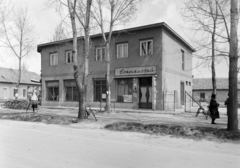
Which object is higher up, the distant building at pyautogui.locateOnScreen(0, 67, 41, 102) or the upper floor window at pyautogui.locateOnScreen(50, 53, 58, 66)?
the upper floor window at pyautogui.locateOnScreen(50, 53, 58, 66)

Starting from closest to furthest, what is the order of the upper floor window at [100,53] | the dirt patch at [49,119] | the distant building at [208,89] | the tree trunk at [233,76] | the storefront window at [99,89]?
the tree trunk at [233,76] < the dirt patch at [49,119] < the storefront window at [99,89] < the upper floor window at [100,53] < the distant building at [208,89]

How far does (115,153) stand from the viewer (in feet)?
19.1

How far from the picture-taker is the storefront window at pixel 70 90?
80.1ft

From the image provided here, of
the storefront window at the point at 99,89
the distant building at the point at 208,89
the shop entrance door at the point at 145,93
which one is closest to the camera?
the shop entrance door at the point at 145,93

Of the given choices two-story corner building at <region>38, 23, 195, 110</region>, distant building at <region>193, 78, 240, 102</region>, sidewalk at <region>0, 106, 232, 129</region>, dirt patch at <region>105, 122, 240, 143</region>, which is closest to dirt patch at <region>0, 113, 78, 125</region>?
sidewalk at <region>0, 106, 232, 129</region>

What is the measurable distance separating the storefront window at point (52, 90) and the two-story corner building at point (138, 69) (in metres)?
0.85

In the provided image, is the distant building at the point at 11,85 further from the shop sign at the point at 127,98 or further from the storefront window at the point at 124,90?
the shop sign at the point at 127,98

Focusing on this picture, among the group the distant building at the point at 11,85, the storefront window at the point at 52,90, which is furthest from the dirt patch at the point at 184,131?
the distant building at the point at 11,85

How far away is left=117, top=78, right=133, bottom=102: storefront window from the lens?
20.4m

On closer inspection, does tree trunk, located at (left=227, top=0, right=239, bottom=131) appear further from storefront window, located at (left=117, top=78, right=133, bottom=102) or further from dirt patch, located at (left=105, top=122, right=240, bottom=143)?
storefront window, located at (left=117, top=78, right=133, bottom=102)

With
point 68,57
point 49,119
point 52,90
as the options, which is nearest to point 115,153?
point 49,119

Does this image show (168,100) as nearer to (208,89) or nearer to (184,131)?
(184,131)

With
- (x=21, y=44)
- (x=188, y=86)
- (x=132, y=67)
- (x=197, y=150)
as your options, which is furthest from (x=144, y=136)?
(x=21, y=44)

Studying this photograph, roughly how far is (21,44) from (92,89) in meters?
10.0
